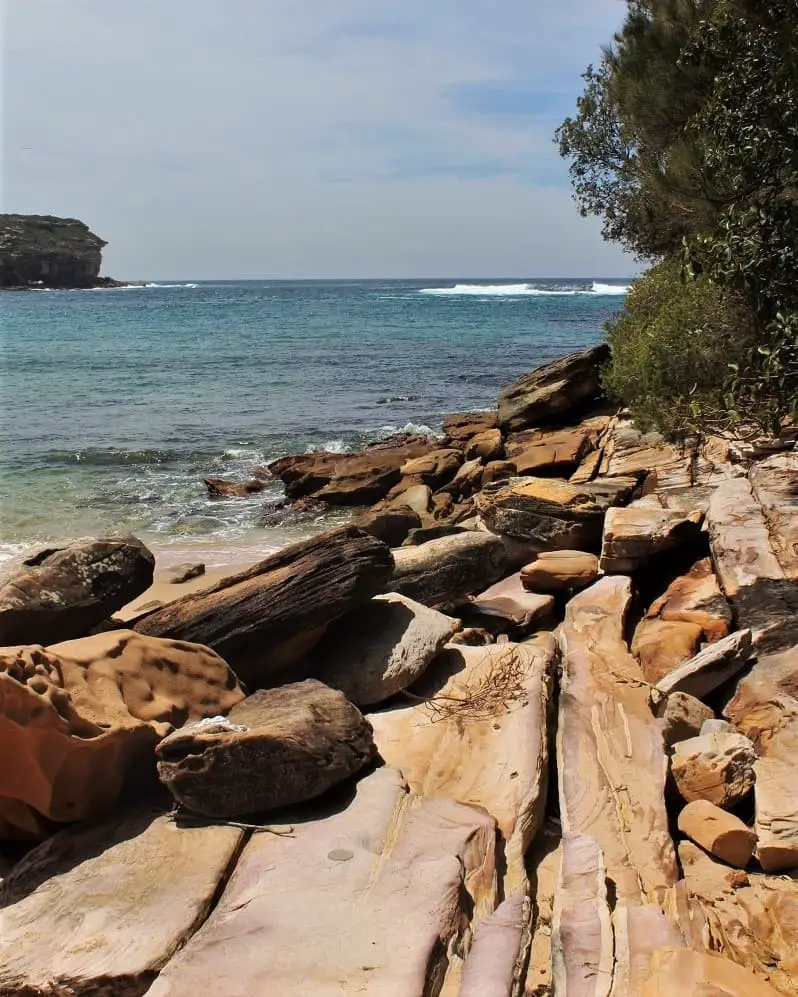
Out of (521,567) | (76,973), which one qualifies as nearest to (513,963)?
(76,973)

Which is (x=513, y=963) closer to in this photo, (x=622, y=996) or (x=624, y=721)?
(x=622, y=996)

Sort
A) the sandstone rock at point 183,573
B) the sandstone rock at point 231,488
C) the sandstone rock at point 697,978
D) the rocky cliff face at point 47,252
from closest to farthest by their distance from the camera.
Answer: the sandstone rock at point 697,978 → the sandstone rock at point 183,573 → the sandstone rock at point 231,488 → the rocky cliff face at point 47,252

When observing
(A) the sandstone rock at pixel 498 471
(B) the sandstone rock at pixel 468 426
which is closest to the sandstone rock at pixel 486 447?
(B) the sandstone rock at pixel 468 426

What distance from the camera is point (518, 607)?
24.3 feet

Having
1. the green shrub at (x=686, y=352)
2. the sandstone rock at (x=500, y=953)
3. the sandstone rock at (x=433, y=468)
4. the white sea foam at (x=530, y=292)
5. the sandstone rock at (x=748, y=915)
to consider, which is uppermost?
the white sea foam at (x=530, y=292)

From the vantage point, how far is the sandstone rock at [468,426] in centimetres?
1695

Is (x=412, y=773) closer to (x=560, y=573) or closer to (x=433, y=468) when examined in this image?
(x=560, y=573)

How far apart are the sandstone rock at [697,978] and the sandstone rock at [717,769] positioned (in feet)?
4.49

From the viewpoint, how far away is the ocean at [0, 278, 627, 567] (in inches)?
523

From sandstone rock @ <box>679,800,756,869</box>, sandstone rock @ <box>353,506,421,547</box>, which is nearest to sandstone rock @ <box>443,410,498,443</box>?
sandstone rock @ <box>353,506,421,547</box>

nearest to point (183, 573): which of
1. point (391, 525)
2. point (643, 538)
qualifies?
point (391, 525)

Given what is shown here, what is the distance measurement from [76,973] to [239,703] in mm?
1987

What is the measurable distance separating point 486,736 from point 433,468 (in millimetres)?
9878

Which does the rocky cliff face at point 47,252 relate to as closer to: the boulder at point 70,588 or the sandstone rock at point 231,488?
the sandstone rock at point 231,488
